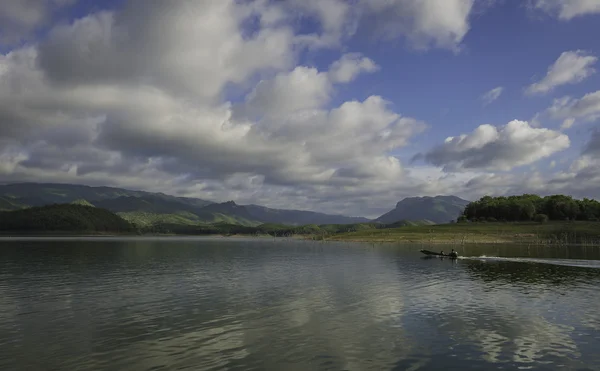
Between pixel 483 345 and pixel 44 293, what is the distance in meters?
59.5

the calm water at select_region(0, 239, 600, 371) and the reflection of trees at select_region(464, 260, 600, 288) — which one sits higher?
the calm water at select_region(0, 239, 600, 371)

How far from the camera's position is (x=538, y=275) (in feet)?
284

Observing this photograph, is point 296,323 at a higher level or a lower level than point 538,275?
higher

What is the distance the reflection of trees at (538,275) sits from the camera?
76.4 metres

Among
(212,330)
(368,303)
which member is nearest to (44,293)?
(212,330)

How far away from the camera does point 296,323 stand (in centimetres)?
4225

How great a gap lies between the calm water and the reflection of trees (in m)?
1.23

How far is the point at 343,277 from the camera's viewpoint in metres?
83.6

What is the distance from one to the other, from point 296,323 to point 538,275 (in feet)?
224

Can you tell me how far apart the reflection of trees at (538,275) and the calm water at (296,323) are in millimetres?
1226

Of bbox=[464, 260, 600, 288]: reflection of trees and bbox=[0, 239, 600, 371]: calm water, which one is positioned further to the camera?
bbox=[464, 260, 600, 288]: reflection of trees

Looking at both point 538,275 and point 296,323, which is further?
point 538,275

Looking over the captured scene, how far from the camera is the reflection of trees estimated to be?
3007 inches

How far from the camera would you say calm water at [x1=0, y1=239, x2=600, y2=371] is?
30734 millimetres
